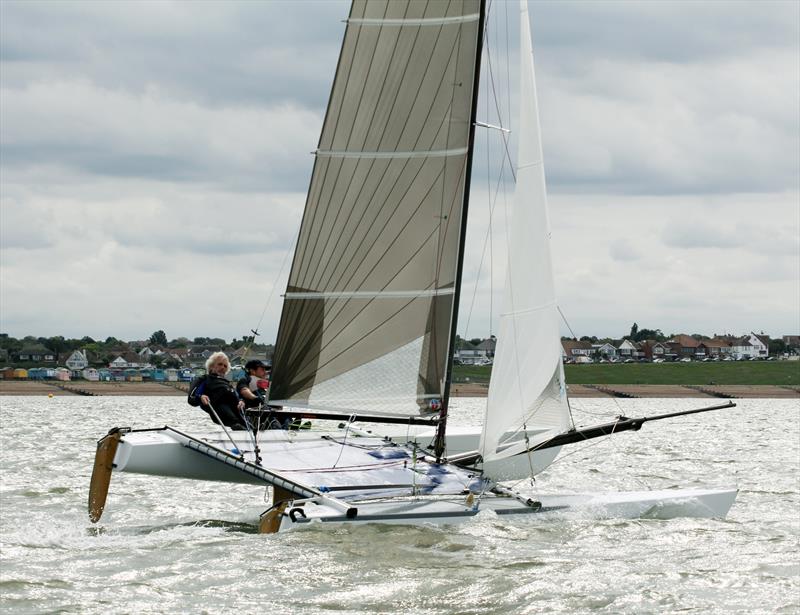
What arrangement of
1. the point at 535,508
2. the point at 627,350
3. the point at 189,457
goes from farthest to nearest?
the point at 627,350
the point at 189,457
the point at 535,508

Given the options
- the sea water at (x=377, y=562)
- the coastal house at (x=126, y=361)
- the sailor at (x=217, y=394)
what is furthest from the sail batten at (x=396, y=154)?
the coastal house at (x=126, y=361)

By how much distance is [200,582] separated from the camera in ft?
33.9

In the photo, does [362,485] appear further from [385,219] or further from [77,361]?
[77,361]

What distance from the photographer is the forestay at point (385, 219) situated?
14766 millimetres

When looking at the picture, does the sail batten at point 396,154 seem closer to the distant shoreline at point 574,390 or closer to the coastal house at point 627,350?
the distant shoreline at point 574,390

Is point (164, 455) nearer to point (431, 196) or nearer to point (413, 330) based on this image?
point (413, 330)

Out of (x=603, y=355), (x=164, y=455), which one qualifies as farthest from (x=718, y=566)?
(x=603, y=355)

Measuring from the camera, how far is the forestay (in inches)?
581

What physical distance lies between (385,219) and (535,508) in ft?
13.3

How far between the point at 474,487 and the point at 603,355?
503ft

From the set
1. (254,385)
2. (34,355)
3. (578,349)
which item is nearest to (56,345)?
(34,355)

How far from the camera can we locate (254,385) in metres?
16.4

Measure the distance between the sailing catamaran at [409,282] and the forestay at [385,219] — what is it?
0.02 metres

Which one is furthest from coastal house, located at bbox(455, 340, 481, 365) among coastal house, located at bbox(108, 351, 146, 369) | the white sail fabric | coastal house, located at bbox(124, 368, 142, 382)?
the white sail fabric
